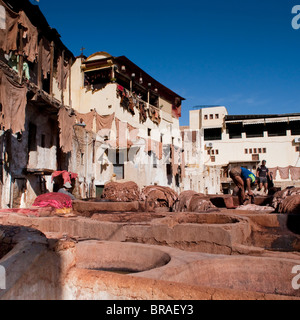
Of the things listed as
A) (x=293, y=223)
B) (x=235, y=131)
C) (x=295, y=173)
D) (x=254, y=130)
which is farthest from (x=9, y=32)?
(x=254, y=130)

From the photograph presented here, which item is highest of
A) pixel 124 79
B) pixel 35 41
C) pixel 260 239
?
pixel 124 79

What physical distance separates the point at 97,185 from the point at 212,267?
17.2 m

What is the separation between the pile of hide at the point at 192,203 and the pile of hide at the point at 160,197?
452 millimetres

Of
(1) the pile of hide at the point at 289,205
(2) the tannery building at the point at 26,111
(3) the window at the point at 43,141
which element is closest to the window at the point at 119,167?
(2) the tannery building at the point at 26,111

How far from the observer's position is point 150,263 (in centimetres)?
414

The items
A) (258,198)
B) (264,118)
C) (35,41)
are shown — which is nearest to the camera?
(258,198)

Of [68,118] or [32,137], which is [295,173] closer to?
[68,118]

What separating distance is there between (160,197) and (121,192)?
2297mm

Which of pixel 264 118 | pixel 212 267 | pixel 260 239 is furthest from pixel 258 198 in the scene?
pixel 264 118

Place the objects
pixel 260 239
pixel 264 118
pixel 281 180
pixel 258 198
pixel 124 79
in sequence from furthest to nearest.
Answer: pixel 264 118 → pixel 281 180 → pixel 124 79 → pixel 258 198 → pixel 260 239

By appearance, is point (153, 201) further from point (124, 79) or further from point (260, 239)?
point (124, 79)

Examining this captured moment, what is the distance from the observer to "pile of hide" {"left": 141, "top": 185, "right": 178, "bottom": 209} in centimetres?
1141
